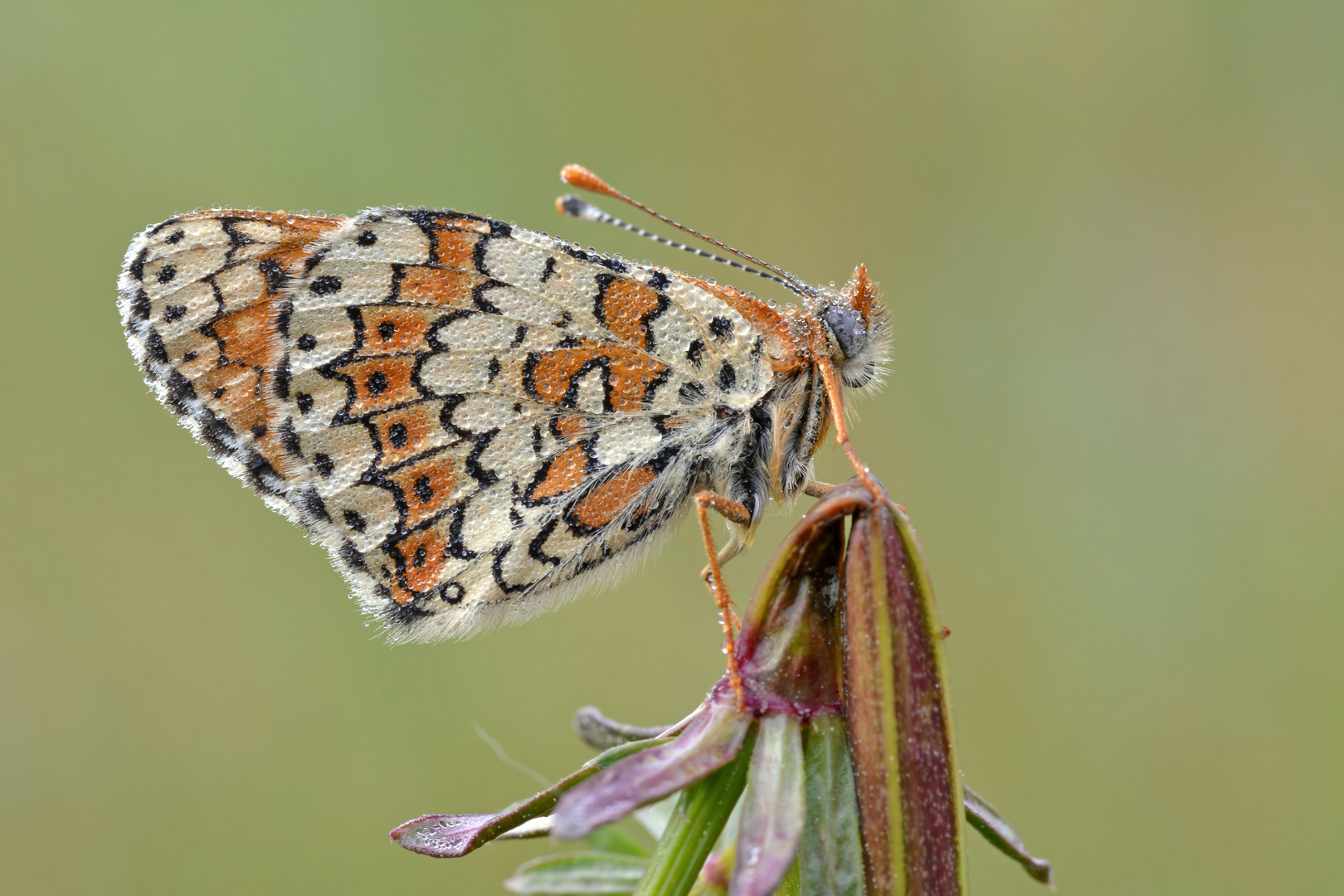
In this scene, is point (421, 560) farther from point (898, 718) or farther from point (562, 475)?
point (898, 718)

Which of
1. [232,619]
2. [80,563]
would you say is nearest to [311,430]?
[232,619]

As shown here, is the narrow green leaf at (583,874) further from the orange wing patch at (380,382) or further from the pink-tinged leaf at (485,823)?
the orange wing patch at (380,382)

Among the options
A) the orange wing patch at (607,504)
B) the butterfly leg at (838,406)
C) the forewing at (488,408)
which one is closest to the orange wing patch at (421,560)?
the forewing at (488,408)

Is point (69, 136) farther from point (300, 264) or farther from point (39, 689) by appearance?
point (300, 264)

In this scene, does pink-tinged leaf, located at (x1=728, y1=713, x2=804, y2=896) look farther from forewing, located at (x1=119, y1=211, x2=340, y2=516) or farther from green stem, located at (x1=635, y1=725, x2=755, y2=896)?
forewing, located at (x1=119, y1=211, x2=340, y2=516)

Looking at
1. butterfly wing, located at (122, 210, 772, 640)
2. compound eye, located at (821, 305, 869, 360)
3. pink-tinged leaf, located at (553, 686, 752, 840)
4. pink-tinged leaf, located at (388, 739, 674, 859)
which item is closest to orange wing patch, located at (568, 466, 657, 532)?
butterfly wing, located at (122, 210, 772, 640)

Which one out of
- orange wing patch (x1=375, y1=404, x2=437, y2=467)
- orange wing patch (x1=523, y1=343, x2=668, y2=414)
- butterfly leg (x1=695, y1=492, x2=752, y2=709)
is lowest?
butterfly leg (x1=695, y1=492, x2=752, y2=709)

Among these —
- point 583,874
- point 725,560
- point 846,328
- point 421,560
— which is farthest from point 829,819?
point 846,328
